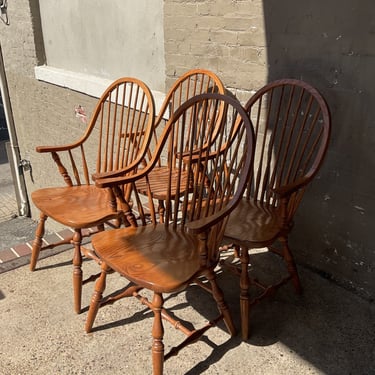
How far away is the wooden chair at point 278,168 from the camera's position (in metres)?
1.81

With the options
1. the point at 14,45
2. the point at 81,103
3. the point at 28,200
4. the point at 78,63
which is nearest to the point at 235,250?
the point at 81,103

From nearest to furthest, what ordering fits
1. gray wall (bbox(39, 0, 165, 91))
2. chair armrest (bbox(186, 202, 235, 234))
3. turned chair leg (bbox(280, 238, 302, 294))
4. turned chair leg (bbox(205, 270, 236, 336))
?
chair armrest (bbox(186, 202, 235, 234)), turned chair leg (bbox(205, 270, 236, 336)), turned chair leg (bbox(280, 238, 302, 294)), gray wall (bbox(39, 0, 165, 91))

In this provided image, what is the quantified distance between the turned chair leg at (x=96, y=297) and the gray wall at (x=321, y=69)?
107 cm

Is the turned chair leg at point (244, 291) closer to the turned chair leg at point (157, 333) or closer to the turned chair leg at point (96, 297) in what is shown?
the turned chair leg at point (157, 333)

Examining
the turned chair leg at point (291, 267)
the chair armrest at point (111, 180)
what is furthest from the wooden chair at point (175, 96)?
the turned chair leg at point (291, 267)

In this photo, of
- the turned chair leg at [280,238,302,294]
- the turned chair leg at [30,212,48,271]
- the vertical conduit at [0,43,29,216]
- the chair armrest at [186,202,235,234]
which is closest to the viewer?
the chair armrest at [186,202,235,234]

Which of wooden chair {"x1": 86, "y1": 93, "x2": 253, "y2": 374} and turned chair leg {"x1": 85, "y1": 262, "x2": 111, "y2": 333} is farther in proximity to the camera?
turned chair leg {"x1": 85, "y1": 262, "x2": 111, "y2": 333}

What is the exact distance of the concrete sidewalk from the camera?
1780mm

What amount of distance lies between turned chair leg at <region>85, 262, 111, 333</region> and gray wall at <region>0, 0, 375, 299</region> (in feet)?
3.52

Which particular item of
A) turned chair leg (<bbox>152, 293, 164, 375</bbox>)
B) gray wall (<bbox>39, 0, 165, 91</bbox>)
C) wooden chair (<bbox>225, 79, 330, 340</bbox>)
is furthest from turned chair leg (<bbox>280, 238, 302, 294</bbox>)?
gray wall (<bbox>39, 0, 165, 91</bbox>)

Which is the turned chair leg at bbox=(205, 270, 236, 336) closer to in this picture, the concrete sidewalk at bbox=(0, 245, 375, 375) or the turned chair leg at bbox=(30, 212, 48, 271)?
the concrete sidewalk at bbox=(0, 245, 375, 375)

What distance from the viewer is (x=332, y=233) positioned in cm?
223

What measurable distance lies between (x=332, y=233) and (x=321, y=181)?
0.27m

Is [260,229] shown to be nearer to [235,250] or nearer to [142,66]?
[235,250]
